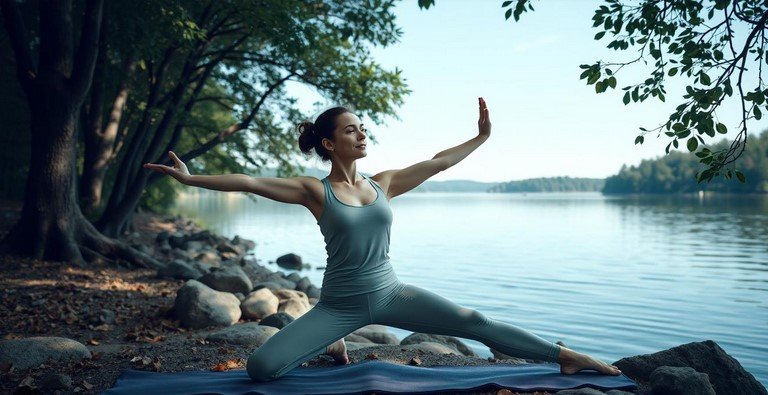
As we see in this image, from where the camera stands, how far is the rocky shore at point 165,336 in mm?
5527

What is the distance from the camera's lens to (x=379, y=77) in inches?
598

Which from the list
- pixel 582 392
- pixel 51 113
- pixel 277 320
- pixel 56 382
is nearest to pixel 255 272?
pixel 51 113

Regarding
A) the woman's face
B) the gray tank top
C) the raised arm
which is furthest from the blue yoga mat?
the woman's face

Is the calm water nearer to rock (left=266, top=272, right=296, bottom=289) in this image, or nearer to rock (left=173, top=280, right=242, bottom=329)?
rock (left=266, top=272, right=296, bottom=289)

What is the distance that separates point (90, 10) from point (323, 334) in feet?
32.5

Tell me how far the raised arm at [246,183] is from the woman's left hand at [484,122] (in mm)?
1707

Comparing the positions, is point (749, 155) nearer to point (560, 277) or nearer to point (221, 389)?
point (560, 277)

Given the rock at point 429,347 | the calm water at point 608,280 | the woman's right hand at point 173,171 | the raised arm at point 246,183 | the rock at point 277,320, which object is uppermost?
the woman's right hand at point 173,171

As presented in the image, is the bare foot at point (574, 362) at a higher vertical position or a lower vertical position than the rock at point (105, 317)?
higher

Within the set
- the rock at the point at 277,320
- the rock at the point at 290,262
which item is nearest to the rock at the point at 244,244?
the rock at the point at 290,262

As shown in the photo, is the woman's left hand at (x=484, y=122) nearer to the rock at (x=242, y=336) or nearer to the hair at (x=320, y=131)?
the hair at (x=320, y=131)

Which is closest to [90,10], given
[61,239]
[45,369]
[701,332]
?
[61,239]

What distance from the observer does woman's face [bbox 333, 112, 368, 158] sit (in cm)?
522

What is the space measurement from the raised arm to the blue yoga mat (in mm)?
1503
